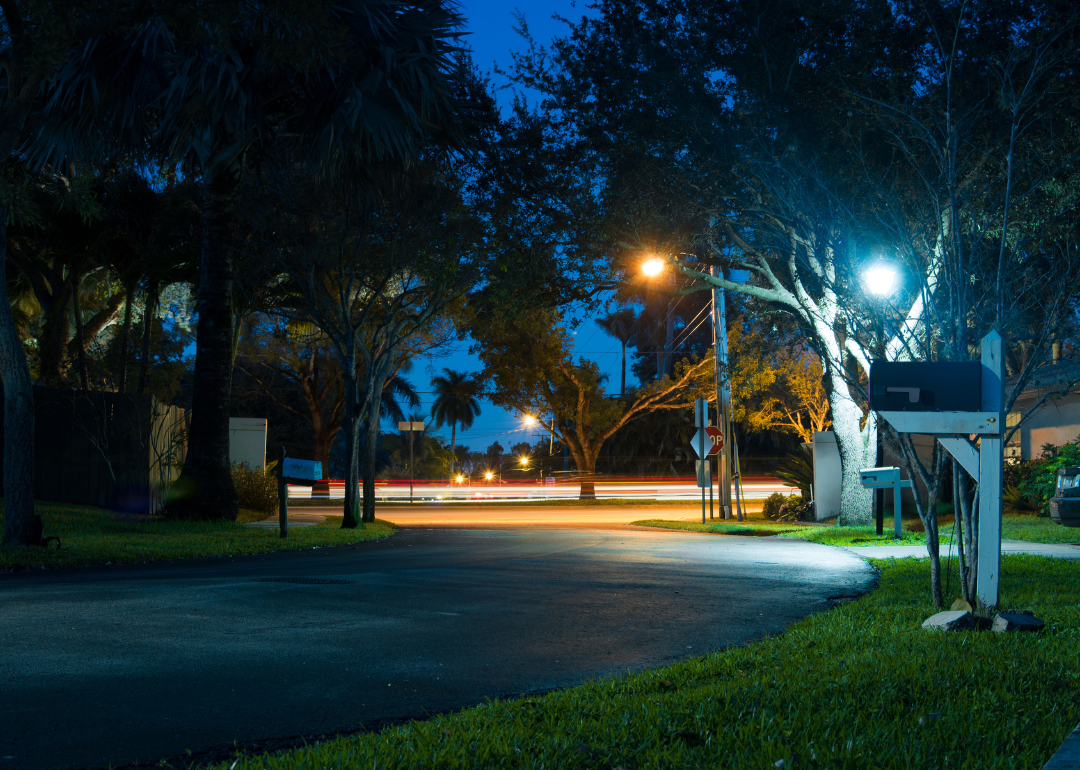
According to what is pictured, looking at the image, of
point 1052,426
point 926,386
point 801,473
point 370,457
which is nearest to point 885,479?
point 926,386

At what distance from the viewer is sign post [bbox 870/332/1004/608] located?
6.55 meters

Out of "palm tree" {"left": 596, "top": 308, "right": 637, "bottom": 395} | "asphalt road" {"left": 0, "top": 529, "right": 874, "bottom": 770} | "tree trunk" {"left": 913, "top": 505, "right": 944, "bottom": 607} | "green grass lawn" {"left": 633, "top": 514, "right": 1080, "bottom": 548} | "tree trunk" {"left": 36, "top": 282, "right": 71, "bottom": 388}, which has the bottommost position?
"green grass lawn" {"left": 633, "top": 514, "right": 1080, "bottom": 548}

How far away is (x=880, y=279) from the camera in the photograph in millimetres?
9164

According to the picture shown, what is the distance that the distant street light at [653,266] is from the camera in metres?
18.8

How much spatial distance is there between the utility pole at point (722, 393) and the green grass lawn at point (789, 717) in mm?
17528

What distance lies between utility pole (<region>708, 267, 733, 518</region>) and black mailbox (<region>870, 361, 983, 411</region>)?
16139 mm

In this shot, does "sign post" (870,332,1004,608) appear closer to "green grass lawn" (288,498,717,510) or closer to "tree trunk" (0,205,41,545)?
"tree trunk" (0,205,41,545)

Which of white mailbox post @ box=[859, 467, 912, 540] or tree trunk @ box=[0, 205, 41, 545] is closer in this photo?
tree trunk @ box=[0, 205, 41, 545]

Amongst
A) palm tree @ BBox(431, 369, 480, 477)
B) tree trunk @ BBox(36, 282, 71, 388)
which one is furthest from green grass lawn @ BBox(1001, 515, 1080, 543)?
palm tree @ BBox(431, 369, 480, 477)

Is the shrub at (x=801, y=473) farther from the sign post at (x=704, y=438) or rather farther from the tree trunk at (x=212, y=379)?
the tree trunk at (x=212, y=379)

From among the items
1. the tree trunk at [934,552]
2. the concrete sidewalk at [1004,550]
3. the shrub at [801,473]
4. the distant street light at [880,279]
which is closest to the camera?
the tree trunk at [934,552]

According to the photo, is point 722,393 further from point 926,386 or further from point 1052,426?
point 926,386

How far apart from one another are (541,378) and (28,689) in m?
33.8

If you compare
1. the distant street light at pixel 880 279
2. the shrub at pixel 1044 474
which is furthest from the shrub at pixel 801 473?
the distant street light at pixel 880 279
